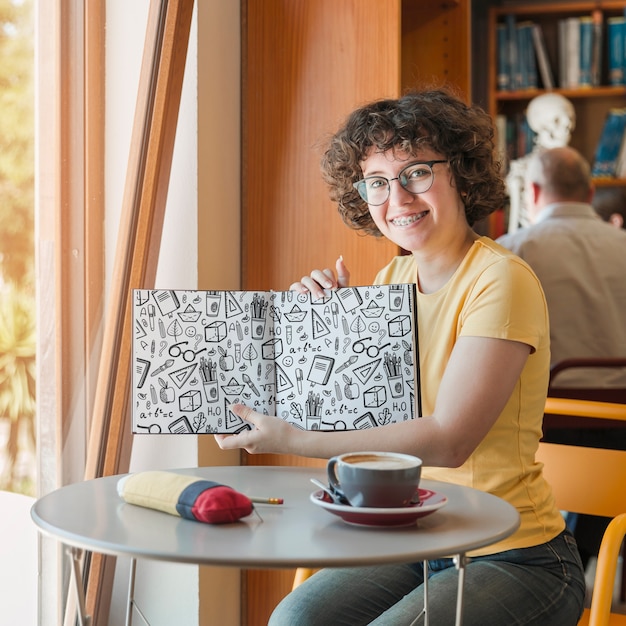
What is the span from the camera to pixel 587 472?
1616 mm

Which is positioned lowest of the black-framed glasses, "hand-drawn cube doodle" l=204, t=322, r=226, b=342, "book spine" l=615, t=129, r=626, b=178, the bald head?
"hand-drawn cube doodle" l=204, t=322, r=226, b=342

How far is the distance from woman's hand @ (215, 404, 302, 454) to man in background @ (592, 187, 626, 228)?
3087 millimetres

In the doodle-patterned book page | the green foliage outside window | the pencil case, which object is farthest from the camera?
the green foliage outside window

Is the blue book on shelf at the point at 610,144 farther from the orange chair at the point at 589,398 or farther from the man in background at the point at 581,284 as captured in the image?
the orange chair at the point at 589,398

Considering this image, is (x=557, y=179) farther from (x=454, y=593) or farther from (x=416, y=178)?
(x=454, y=593)

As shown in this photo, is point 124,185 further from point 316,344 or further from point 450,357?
point 450,357

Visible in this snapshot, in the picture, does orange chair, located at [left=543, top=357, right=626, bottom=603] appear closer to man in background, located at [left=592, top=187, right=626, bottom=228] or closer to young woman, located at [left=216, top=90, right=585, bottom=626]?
young woman, located at [left=216, top=90, right=585, bottom=626]

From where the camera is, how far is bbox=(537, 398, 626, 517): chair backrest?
158cm

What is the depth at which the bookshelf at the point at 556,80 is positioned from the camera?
13.4 ft

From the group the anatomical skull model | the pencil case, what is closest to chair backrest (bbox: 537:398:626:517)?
the pencil case

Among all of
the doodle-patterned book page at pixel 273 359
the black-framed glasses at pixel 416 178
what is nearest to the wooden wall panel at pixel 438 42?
the black-framed glasses at pixel 416 178

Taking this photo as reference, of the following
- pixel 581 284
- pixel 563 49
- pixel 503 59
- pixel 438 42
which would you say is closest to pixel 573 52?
pixel 563 49

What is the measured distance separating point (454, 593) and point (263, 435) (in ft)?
1.12

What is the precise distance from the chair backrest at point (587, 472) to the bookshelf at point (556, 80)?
270 centimetres
